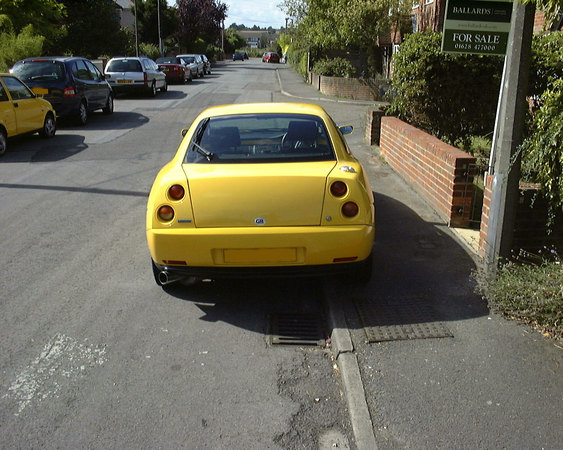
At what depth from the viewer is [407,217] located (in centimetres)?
675

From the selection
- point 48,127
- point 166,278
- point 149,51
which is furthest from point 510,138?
point 149,51

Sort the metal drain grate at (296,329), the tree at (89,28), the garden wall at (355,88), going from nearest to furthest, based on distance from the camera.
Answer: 1. the metal drain grate at (296,329)
2. the garden wall at (355,88)
3. the tree at (89,28)

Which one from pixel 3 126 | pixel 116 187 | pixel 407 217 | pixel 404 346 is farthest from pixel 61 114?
pixel 404 346

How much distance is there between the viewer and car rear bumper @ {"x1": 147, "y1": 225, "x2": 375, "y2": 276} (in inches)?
165

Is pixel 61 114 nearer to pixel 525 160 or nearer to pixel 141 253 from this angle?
pixel 141 253

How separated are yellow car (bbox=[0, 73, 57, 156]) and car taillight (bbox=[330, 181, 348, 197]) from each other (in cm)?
875

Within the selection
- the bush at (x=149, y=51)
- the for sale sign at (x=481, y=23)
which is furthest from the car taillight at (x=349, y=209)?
the bush at (x=149, y=51)

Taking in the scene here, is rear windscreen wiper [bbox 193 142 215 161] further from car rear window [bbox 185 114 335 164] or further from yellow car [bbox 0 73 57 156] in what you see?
yellow car [bbox 0 73 57 156]

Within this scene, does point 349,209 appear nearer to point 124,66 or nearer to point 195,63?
point 124,66

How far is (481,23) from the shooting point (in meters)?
5.73

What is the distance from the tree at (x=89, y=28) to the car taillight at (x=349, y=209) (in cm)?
3834

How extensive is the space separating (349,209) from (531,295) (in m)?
1.38

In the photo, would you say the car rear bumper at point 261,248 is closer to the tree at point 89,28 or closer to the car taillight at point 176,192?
the car taillight at point 176,192

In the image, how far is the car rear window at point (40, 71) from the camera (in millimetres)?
14797
